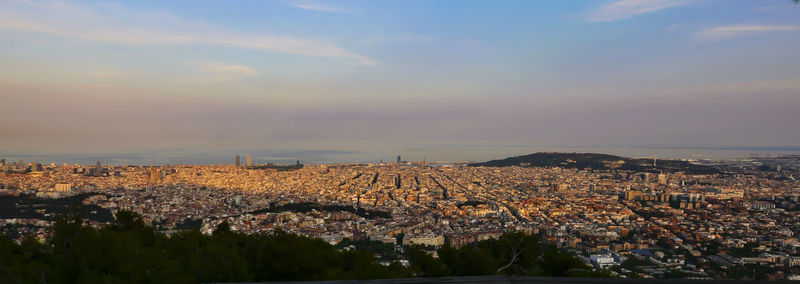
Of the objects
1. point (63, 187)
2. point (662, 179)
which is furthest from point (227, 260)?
point (662, 179)

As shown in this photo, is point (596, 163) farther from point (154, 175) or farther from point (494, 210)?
point (154, 175)

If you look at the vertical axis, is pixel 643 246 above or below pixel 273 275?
below

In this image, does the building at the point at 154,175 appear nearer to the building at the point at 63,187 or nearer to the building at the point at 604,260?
the building at the point at 63,187

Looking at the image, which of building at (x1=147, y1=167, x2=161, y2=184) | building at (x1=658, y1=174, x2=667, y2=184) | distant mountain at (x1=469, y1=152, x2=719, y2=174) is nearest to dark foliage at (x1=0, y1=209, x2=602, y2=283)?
building at (x1=147, y1=167, x2=161, y2=184)

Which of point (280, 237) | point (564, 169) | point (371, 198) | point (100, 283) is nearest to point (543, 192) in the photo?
point (371, 198)

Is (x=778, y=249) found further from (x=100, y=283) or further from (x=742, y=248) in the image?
(x=100, y=283)

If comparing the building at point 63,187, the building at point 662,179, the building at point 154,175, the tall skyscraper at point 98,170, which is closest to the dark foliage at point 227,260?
the building at point 63,187

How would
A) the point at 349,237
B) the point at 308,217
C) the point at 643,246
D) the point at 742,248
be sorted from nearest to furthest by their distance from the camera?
the point at 742,248 < the point at 643,246 < the point at 349,237 < the point at 308,217
